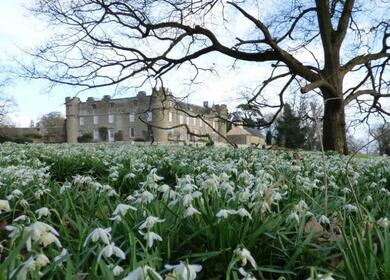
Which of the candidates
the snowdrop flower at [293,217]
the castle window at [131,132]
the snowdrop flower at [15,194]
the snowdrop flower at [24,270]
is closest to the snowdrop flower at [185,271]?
the snowdrop flower at [24,270]

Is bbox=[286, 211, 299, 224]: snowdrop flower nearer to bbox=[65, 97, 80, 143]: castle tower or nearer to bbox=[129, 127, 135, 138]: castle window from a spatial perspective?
bbox=[65, 97, 80, 143]: castle tower

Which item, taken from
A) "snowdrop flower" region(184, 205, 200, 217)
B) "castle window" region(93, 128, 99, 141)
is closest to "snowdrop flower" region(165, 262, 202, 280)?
"snowdrop flower" region(184, 205, 200, 217)

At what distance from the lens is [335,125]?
49.4 ft

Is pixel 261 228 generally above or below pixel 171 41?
below

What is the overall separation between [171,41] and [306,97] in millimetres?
5195

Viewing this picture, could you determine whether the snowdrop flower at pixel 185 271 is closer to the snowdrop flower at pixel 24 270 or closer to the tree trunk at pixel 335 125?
the snowdrop flower at pixel 24 270

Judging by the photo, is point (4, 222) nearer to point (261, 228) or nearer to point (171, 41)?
point (261, 228)

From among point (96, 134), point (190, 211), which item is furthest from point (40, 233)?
point (96, 134)

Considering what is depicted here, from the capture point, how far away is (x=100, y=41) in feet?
48.8

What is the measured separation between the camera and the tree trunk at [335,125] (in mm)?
14820

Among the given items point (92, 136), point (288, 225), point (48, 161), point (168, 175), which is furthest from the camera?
point (92, 136)

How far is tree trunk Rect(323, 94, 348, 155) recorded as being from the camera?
14.8 m

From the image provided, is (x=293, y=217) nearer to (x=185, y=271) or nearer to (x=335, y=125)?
(x=185, y=271)

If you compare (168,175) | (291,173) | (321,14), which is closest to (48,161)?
(168,175)
